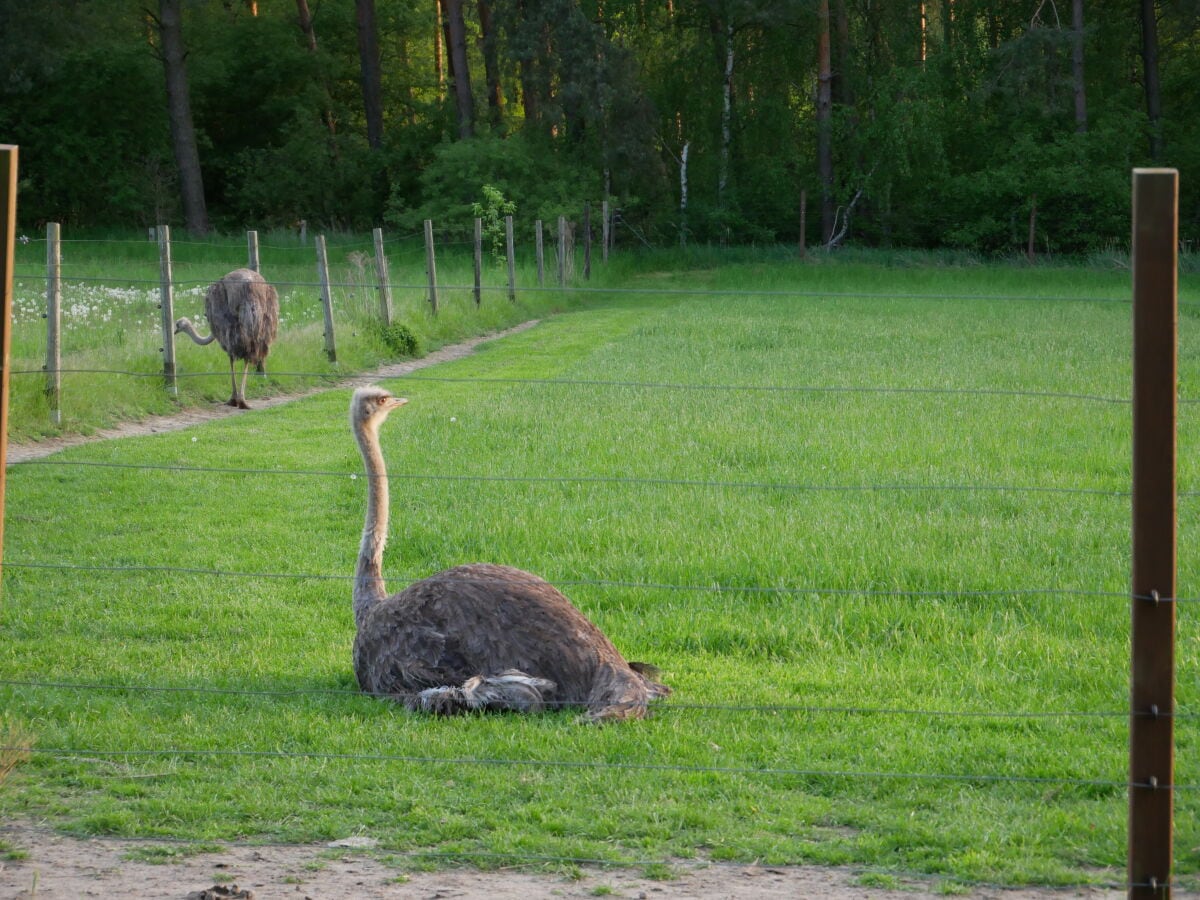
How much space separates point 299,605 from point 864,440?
6.00 meters

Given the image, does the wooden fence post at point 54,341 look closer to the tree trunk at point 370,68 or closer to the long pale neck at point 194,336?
the long pale neck at point 194,336

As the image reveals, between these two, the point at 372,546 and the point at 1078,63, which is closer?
the point at 372,546

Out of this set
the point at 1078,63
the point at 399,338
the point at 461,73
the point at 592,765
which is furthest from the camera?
the point at 461,73

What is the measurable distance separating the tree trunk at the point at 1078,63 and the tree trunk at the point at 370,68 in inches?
899

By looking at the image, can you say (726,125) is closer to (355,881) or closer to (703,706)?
(703,706)

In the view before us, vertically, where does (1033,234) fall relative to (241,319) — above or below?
above

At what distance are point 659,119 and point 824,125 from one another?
629 centimetres

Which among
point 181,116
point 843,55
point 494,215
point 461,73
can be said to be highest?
point 843,55

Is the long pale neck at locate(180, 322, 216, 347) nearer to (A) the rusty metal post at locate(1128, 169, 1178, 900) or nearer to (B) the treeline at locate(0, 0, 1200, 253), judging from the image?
(A) the rusty metal post at locate(1128, 169, 1178, 900)

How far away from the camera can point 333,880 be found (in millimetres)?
4207

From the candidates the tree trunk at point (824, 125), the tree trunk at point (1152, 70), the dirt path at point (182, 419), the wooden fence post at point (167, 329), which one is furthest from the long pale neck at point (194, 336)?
the tree trunk at point (1152, 70)

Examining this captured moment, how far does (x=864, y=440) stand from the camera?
12.1 meters

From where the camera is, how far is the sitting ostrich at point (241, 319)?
1513 cm

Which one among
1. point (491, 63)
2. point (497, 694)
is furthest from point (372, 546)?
point (491, 63)
